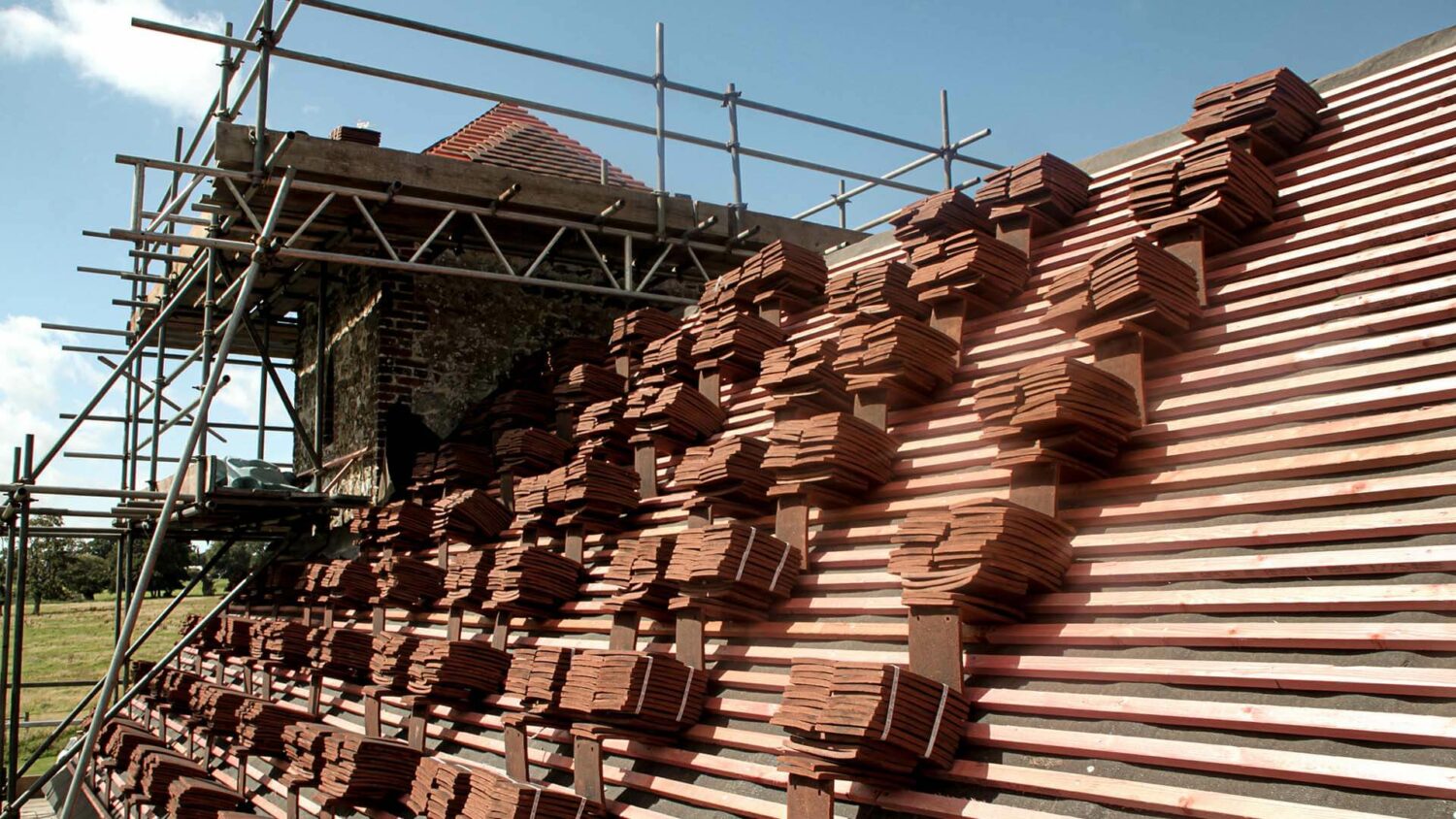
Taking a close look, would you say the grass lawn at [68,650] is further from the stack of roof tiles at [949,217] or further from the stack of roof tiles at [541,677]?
the stack of roof tiles at [949,217]

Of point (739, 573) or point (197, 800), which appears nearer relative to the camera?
point (739, 573)

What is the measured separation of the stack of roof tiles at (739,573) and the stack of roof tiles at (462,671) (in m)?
2.35

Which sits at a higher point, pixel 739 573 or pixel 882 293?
pixel 882 293

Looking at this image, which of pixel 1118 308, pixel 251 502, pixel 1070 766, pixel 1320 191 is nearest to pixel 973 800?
pixel 1070 766

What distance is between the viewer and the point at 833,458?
623 centimetres

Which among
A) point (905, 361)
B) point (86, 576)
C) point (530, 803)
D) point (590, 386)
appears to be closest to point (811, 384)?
point (905, 361)

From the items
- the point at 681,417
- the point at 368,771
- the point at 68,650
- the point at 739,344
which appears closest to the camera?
the point at 368,771

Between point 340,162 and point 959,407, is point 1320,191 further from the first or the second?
point 340,162

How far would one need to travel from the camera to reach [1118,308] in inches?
220

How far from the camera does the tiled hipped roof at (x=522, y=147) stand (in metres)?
14.7

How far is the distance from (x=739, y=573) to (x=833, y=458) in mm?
772

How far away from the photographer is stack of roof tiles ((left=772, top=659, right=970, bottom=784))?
14.4 ft

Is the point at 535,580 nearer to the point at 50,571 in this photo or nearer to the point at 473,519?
the point at 473,519

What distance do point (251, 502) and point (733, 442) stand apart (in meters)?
7.10
